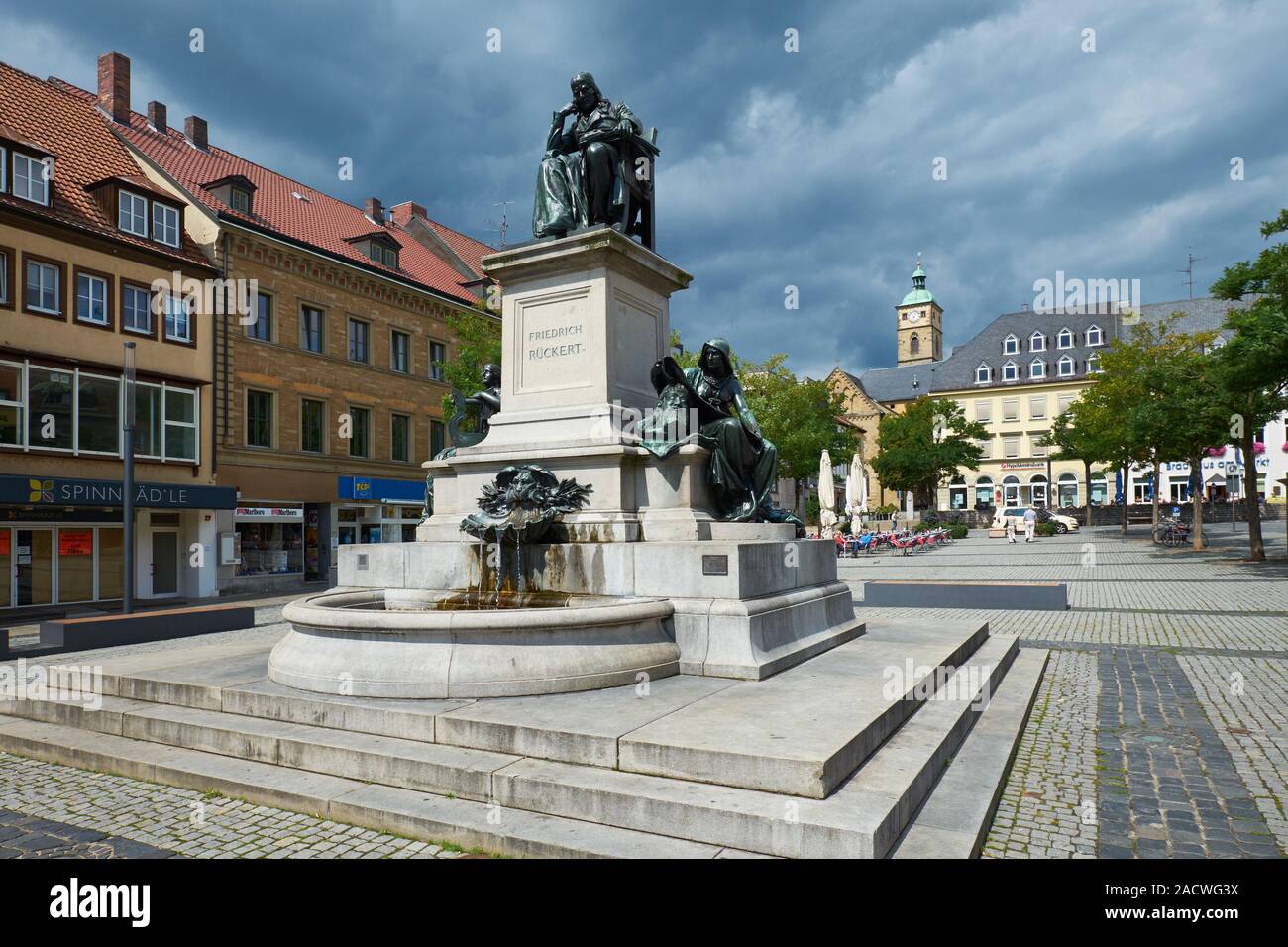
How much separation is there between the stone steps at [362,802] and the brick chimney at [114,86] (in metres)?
28.2

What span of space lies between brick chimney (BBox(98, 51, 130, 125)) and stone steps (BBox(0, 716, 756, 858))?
2825 centimetres

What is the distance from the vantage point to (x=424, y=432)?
3388cm

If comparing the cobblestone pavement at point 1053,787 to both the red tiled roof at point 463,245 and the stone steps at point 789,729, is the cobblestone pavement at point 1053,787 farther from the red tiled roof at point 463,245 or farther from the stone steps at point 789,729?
the red tiled roof at point 463,245

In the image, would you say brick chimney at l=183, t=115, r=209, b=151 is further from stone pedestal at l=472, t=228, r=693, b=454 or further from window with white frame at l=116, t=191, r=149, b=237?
stone pedestal at l=472, t=228, r=693, b=454

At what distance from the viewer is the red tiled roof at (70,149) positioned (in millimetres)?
21984

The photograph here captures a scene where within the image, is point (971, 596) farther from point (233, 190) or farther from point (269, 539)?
point (233, 190)

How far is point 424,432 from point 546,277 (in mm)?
26191

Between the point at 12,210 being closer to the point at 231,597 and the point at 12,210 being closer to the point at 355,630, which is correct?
the point at 231,597

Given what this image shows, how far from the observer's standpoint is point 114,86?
27328mm

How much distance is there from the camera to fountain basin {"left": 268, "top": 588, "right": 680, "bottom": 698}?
19.1 feet

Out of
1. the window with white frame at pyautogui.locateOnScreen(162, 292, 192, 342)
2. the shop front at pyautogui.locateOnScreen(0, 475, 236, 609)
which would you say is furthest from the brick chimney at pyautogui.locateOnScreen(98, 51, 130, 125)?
the shop front at pyautogui.locateOnScreen(0, 475, 236, 609)

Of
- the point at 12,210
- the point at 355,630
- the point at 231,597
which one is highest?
the point at 12,210

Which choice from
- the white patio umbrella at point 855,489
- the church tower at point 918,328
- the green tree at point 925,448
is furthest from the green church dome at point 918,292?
the white patio umbrella at point 855,489
